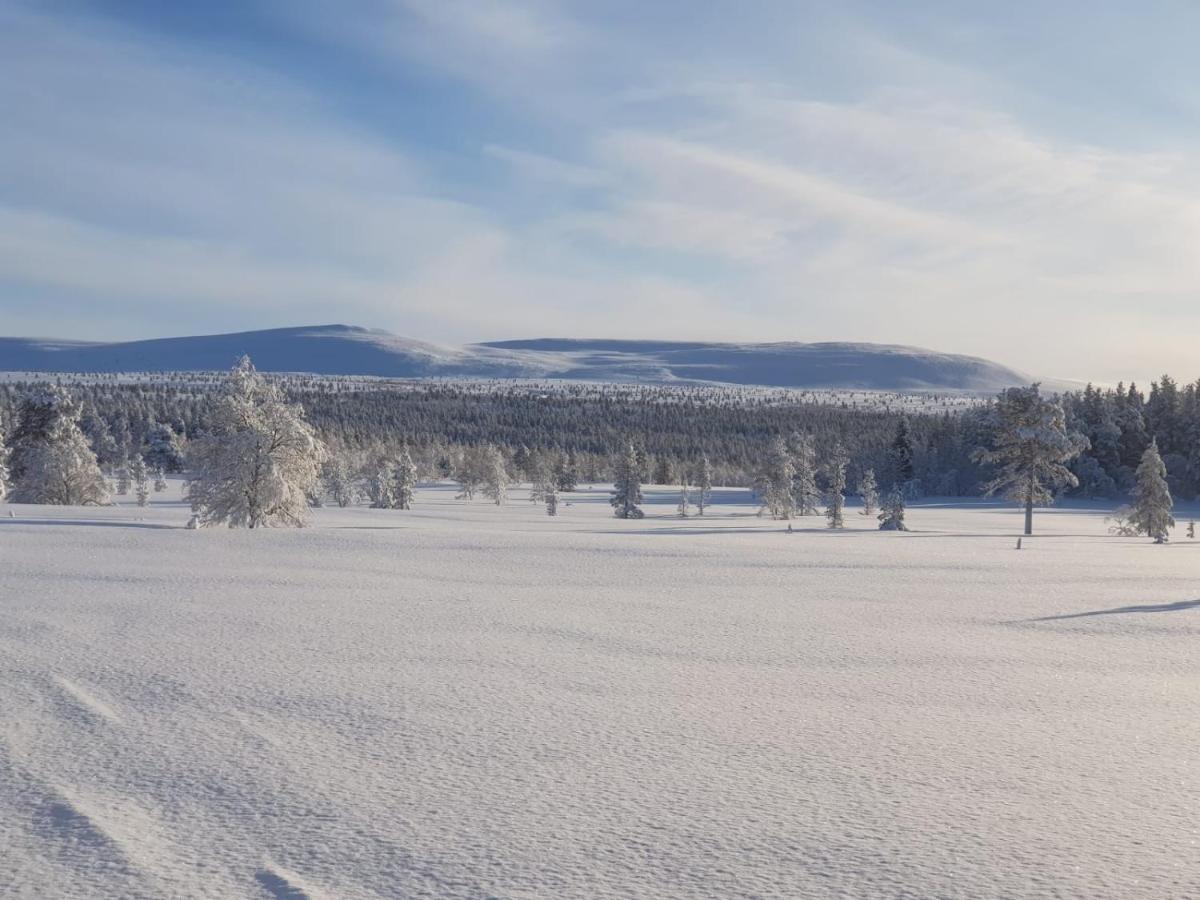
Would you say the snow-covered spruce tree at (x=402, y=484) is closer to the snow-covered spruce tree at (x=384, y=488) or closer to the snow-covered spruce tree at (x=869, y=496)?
the snow-covered spruce tree at (x=384, y=488)

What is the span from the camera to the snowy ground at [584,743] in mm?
5617

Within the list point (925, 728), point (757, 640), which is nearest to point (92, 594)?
point (757, 640)

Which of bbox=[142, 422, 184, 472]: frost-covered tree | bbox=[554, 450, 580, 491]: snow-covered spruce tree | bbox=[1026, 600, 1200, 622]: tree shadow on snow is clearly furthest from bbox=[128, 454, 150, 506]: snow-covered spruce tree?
bbox=[1026, 600, 1200, 622]: tree shadow on snow

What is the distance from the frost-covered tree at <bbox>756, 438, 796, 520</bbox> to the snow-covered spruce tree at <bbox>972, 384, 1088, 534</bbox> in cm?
2741

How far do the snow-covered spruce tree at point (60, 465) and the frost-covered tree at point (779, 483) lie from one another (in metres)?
50.8

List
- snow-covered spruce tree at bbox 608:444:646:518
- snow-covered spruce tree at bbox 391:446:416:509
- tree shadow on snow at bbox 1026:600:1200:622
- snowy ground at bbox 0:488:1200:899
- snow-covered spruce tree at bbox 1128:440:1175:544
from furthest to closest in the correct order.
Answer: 1. snow-covered spruce tree at bbox 391:446:416:509
2. snow-covered spruce tree at bbox 608:444:646:518
3. snow-covered spruce tree at bbox 1128:440:1175:544
4. tree shadow on snow at bbox 1026:600:1200:622
5. snowy ground at bbox 0:488:1200:899

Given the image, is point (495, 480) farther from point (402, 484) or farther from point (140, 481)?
point (140, 481)

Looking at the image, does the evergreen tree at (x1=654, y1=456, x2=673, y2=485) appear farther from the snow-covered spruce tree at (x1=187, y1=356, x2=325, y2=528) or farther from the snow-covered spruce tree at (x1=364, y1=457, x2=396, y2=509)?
the snow-covered spruce tree at (x1=187, y1=356, x2=325, y2=528)

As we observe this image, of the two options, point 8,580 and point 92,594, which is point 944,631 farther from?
point 8,580

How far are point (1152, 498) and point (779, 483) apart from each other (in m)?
31.3

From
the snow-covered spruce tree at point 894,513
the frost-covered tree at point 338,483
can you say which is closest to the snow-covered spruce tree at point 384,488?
the frost-covered tree at point 338,483

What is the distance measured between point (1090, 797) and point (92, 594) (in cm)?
1413

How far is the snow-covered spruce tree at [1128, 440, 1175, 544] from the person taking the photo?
5022 centimetres

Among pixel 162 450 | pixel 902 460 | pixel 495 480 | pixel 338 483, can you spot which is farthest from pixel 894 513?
pixel 162 450
